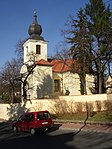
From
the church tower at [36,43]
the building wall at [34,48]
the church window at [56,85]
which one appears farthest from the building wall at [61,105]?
the church tower at [36,43]

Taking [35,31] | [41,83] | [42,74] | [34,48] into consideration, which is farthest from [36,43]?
[41,83]

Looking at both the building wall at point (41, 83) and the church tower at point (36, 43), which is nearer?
the building wall at point (41, 83)

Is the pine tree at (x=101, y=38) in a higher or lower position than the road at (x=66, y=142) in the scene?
higher

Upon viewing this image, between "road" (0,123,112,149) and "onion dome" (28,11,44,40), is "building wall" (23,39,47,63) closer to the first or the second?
"onion dome" (28,11,44,40)

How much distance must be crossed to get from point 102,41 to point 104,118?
53.5 ft

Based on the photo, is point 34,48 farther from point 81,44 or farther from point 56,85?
point 81,44

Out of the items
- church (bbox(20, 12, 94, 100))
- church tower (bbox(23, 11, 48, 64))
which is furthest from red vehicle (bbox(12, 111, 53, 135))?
church tower (bbox(23, 11, 48, 64))

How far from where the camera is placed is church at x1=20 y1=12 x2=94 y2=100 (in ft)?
168

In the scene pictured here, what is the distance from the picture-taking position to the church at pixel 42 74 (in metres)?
51.2

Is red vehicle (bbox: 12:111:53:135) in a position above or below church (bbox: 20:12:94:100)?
below

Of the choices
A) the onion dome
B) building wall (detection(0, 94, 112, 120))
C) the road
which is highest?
the onion dome

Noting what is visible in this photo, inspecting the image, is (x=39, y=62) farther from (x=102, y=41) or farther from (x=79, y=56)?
(x=102, y=41)

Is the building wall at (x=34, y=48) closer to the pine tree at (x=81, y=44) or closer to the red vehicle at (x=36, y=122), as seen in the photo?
the pine tree at (x=81, y=44)

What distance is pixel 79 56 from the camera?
1550 inches
